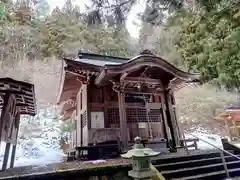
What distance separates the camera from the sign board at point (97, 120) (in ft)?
25.6

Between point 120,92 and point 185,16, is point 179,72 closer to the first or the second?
point 120,92

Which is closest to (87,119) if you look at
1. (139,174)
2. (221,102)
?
(139,174)

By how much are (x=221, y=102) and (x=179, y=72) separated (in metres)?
16.7

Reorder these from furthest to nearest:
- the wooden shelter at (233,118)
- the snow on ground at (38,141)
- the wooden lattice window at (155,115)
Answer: the snow on ground at (38,141), the wooden shelter at (233,118), the wooden lattice window at (155,115)

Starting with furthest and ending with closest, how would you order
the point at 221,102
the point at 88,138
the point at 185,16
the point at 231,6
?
the point at 221,102 → the point at 88,138 → the point at 185,16 → the point at 231,6

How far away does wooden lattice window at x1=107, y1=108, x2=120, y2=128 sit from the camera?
8.16 meters

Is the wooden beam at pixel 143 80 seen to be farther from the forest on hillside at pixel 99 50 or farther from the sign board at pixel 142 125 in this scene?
the forest on hillside at pixel 99 50

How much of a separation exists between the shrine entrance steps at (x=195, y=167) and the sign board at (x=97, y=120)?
3.31m

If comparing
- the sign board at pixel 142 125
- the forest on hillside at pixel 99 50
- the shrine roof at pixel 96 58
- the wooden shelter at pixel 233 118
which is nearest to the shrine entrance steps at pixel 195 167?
the sign board at pixel 142 125

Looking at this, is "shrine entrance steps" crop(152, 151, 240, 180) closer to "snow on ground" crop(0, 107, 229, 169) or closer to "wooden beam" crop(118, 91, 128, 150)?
"wooden beam" crop(118, 91, 128, 150)

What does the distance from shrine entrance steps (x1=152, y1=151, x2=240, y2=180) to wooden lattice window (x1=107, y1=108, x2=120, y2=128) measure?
3.26 meters

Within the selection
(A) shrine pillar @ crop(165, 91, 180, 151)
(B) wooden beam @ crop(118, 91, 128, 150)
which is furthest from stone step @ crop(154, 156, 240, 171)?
(A) shrine pillar @ crop(165, 91, 180, 151)

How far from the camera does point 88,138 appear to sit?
7543 mm

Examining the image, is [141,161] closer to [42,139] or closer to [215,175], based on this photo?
[215,175]
